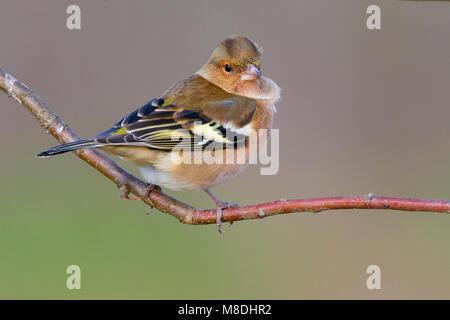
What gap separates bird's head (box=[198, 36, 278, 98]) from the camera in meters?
4.55

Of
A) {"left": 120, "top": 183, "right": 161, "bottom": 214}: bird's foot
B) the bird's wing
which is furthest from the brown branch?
the bird's wing

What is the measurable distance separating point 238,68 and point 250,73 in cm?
13

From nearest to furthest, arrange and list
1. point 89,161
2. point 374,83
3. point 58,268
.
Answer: point 89,161 → point 58,268 → point 374,83

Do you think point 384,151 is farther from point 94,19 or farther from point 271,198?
point 94,19

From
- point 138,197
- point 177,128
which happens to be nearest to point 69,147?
point 138,197

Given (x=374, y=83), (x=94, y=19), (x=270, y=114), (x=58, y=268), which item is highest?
(x=94, y=19)

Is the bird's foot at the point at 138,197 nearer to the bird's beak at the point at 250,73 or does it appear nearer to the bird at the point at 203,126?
→ the bird at the point at 203,126

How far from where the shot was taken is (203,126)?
4176mm

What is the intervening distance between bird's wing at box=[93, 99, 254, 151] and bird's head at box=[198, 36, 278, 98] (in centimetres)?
26

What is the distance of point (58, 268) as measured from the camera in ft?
23.7

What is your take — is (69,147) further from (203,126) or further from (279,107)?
(279,107)

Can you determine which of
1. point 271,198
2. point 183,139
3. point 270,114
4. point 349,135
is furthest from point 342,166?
point 183,139

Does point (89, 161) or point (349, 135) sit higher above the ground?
point (349, 135)

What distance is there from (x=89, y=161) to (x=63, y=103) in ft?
16.8
